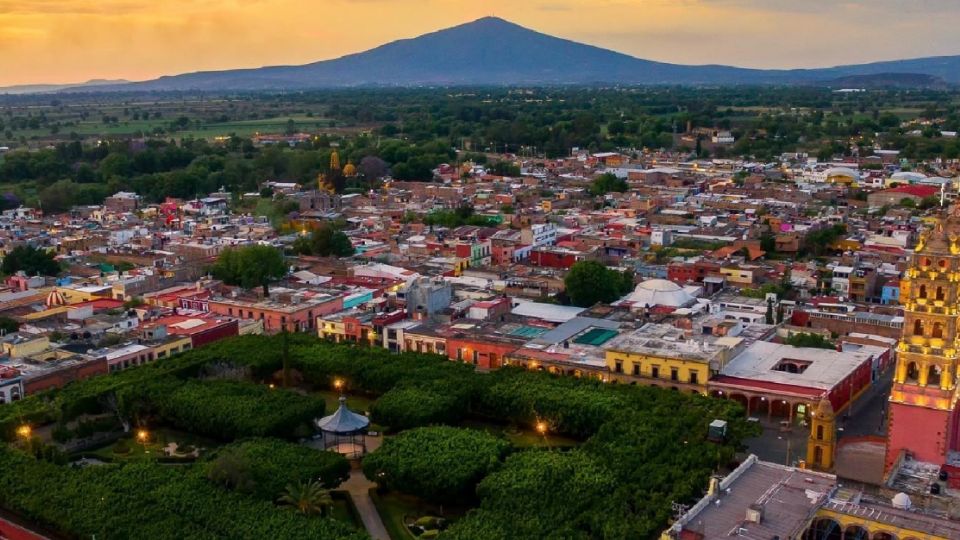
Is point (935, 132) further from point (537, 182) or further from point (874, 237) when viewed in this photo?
point (874, 237)

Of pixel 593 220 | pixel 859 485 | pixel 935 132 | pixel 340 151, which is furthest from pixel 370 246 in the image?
pixel 935 132

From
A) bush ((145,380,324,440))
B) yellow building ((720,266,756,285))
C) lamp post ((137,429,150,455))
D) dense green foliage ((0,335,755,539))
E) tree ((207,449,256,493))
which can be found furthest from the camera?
yellow building ((720,266,756,285))

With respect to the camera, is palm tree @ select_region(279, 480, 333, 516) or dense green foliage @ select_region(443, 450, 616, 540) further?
palm tree @ select_region(279, 480, 333, 516)

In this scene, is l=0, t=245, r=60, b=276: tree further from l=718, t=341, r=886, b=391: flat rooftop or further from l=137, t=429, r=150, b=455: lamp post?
l=718, t=341, r=886, b=391: flat rooftop

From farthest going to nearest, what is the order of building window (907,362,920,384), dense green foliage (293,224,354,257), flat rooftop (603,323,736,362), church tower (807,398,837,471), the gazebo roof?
Result: dense green foliage (293,224,354,257), flat rooftop (603,323,736,362), the gazebo roof, church tower (807,398,837,471), building window (907,362,920,384)

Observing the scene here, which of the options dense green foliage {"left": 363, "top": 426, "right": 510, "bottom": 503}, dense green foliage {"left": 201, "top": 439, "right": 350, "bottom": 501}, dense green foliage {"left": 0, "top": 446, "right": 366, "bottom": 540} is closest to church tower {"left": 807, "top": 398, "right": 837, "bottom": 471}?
dense green foliage {"left": 363, "top": 426, "right": 510, "bottom": 503}

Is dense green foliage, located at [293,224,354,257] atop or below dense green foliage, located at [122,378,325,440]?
atop

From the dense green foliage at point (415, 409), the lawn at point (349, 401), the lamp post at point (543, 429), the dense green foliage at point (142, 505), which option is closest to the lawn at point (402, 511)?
the dense green foliage at point (142, 505)
